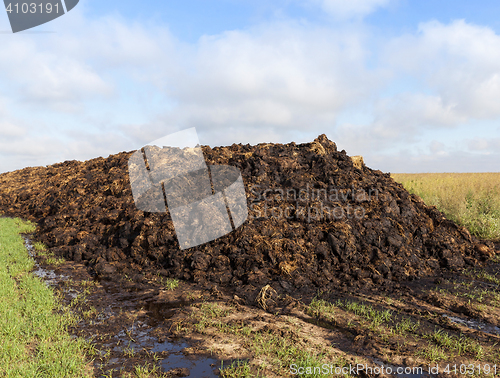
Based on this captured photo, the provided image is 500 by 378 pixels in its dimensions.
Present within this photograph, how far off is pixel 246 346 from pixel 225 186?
5.15m

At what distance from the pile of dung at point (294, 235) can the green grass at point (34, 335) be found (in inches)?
63.3

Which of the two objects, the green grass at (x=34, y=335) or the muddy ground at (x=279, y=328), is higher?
the green grass at (x=34, y=335)

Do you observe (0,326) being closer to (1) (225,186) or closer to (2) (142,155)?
(1) (225,186)

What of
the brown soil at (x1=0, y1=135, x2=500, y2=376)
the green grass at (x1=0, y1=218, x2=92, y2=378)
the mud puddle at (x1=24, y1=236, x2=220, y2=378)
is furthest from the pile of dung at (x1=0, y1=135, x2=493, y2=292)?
the green grass at (x1=0, y1=218, x2=92, y2=378)

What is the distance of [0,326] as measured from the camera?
15.0 feet

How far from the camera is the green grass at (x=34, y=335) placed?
12.0 feet

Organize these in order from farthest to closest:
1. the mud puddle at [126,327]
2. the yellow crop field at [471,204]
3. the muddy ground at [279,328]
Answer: the yellow crop field at [471,204] < the muddy ground at [279,328] < the mud puddle at [126,327]

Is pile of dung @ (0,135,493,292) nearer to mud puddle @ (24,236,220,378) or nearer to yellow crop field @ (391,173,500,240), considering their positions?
mud puddle @ (24,236,220,378)

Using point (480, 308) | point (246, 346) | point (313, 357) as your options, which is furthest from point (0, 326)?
point (480, 308)

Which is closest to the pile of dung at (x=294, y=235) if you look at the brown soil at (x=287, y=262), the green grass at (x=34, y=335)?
the brown soil at (x=287, y=262)

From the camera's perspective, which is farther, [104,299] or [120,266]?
[120,266]

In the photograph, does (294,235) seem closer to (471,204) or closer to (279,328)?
(279,328)

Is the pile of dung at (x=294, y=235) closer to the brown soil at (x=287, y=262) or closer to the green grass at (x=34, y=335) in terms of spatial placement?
the brown soil at (x=287, y=262)

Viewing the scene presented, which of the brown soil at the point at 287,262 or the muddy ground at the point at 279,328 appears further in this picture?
the brown soil at the point at 287,262
